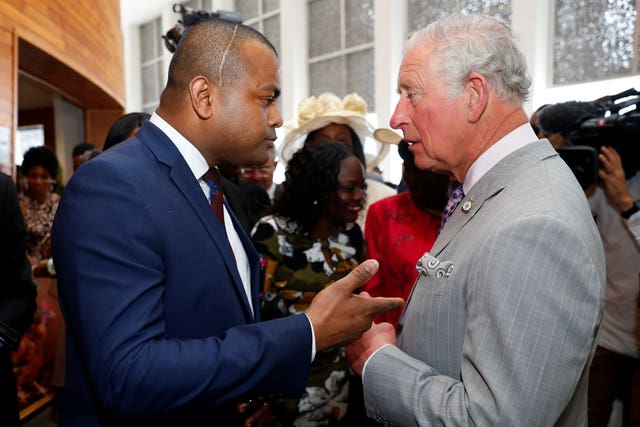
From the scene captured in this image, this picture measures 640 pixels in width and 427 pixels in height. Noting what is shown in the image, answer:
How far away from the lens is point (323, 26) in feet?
30.5

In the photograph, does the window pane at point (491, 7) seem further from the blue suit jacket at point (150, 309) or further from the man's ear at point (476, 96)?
the blue suit jacket at point (150, 309)

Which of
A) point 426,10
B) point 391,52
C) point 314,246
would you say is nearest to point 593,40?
point 426,10

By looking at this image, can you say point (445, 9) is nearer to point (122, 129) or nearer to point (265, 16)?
point (265, 16)

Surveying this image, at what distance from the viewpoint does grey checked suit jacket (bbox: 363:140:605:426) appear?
909 mm

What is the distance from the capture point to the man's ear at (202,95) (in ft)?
3.77

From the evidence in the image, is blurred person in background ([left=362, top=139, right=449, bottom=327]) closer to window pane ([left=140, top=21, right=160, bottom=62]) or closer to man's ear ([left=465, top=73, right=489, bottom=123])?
man's ear ([left=465, top=73, right=489, bottom=123])

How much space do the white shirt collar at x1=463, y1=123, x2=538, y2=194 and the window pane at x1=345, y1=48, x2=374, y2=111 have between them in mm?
7442

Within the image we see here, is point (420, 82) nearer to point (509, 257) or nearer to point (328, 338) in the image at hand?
point (509, 257)

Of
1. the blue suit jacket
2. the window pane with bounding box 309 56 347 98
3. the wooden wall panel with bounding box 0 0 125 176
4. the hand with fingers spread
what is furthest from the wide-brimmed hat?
the window pane with bounding box 309 56 347 98

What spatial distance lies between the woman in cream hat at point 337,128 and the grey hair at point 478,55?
209 cm

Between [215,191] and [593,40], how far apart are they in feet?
19.7

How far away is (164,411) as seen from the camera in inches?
36.1

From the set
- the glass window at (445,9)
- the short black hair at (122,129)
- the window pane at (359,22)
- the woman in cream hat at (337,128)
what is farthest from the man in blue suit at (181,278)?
the window pane at (359,22)

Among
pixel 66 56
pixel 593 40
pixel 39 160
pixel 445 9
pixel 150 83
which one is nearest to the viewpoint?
pixel 39 160
